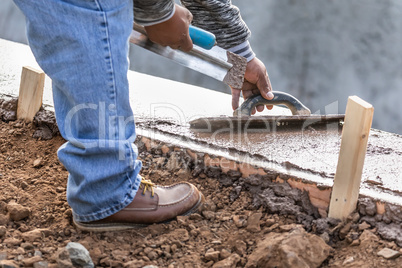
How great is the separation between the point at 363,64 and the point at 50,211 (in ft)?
11.8

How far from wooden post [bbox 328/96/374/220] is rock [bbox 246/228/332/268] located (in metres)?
0.18

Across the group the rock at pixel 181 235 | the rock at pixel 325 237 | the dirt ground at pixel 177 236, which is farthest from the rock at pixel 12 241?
the rock at pixel 325 237

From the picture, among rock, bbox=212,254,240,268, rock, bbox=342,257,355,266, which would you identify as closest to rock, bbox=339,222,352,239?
rock, bbox=342,257,355,266

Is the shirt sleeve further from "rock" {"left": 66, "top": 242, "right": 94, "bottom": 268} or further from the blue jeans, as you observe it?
"rock" {"left": 66, "top": 242, "right": 94, "bottom": 268}

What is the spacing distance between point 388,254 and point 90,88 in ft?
3.28

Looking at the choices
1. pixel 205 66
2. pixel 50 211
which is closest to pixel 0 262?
pixel 50 211

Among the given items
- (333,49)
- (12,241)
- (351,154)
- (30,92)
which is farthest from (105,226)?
(333,49)

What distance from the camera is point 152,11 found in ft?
5.20

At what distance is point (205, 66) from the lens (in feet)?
6.86

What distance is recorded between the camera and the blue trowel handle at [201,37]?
1.94 metres

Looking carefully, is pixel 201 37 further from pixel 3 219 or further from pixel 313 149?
pixel 3 219

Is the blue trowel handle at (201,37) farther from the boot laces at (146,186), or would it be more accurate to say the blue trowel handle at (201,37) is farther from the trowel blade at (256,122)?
the boot laces at (146,186)

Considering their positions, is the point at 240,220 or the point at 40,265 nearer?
the point at 40,265

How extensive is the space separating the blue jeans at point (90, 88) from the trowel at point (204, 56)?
53 cm
